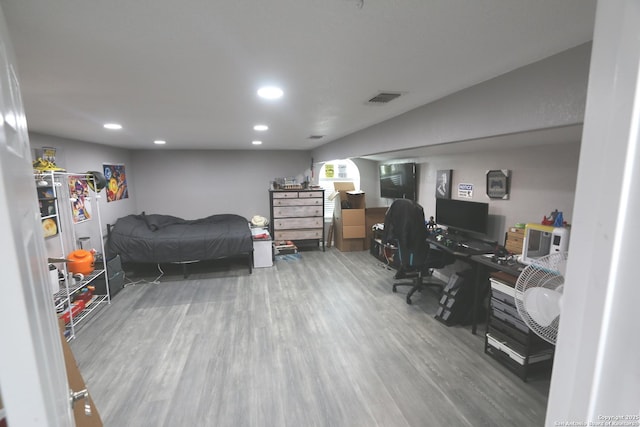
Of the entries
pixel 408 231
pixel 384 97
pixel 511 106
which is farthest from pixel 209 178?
pixel 511 106

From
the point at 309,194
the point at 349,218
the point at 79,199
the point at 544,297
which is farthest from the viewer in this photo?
the point at 309,194

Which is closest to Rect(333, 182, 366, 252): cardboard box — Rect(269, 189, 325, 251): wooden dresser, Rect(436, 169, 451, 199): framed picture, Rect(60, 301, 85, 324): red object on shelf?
Rect(269, 189, 325, 251): wooden dresser

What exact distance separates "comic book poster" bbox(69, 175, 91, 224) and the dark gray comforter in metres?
0.65

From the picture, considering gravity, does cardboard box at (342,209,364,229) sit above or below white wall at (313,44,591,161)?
below

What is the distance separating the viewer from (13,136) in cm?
51

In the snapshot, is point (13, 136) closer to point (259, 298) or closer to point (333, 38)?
point (333, 38)

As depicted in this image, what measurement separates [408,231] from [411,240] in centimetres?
12

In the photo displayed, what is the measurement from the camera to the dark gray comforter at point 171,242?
414 cm

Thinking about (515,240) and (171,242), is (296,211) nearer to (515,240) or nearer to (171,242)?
(171,242)

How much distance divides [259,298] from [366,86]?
291 centimetres

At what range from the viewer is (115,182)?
4.85 metres

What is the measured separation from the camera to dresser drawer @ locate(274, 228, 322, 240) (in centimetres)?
566

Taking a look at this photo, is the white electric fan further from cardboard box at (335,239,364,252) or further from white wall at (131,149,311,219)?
white wall at (131,149,311,219)

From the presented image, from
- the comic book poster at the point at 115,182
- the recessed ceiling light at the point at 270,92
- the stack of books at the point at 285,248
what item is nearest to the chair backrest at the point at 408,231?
the recessed ceiling light at the point at 270,92
